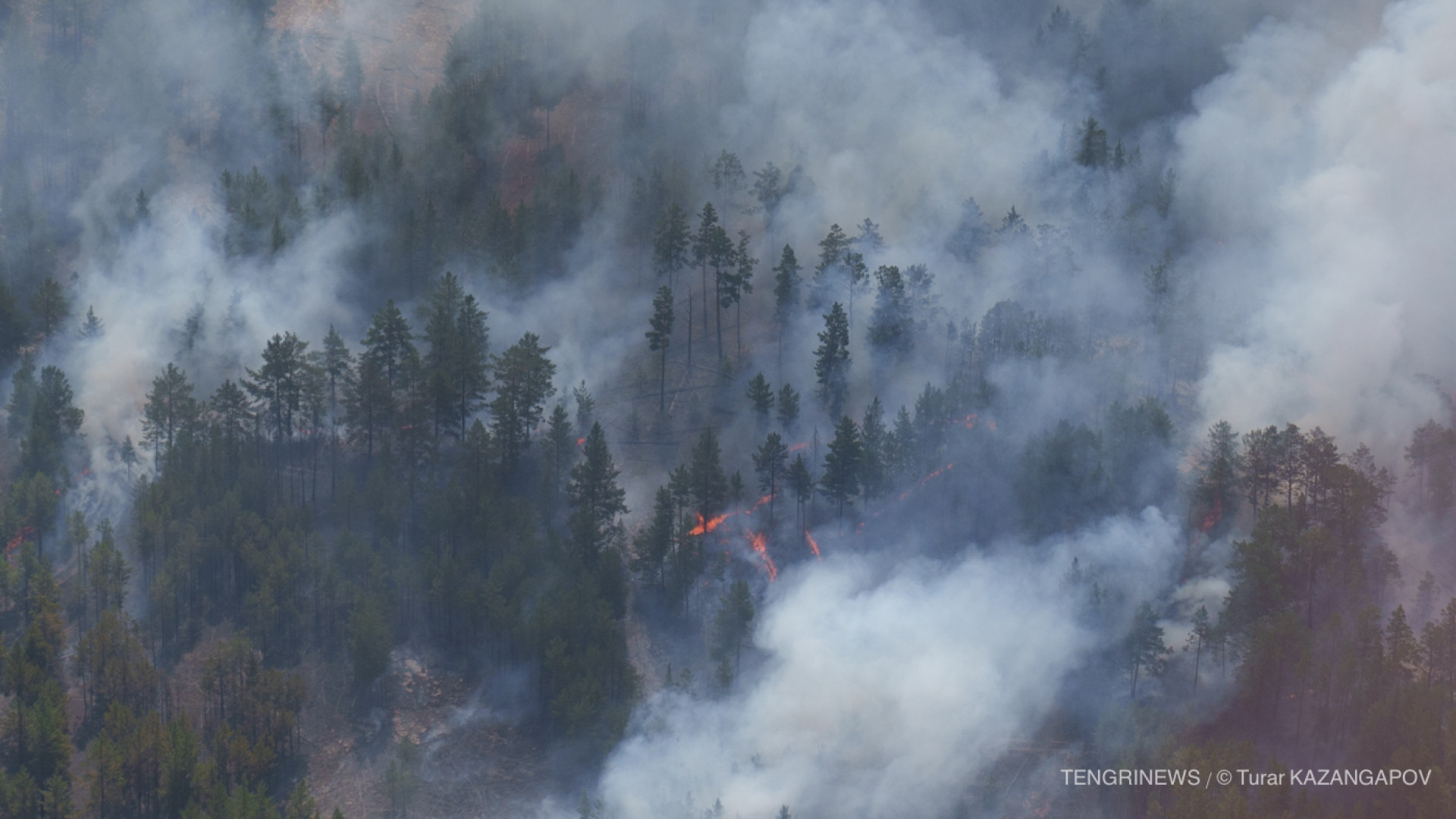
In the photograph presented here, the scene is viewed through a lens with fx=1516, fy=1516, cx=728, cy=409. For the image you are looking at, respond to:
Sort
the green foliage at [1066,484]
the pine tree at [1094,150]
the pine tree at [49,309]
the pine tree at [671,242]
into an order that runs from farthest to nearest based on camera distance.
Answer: the pine tree at [1094,150] → the pine tree at [671,242] → the pine tree at [49,309] → the green foliage at [1066,484]

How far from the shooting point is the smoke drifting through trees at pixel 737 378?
4464 inches

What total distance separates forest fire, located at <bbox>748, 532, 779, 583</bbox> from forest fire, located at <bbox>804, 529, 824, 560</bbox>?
3247mm

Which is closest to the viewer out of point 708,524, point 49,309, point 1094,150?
point 708,524

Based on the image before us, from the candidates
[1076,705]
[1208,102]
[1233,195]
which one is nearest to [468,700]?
[1076,705]

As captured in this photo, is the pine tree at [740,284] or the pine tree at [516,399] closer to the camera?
the pine tree at [516,399]

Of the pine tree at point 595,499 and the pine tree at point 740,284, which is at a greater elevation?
the pine tree at point 740,284

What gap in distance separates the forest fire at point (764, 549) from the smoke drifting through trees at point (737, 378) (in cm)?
30

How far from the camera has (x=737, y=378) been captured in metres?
143

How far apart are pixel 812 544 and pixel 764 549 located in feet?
13.4

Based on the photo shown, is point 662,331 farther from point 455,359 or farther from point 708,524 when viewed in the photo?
point 708,524

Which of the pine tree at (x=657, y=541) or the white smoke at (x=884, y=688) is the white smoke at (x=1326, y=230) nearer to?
the white smoke at (x=884, y=688)

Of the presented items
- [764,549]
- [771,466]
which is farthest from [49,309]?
[764,549]

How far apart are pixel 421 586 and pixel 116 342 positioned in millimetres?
45731

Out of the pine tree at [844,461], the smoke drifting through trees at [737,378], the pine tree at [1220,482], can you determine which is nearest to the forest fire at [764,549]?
the smoke drifting through trees at [737,378]
